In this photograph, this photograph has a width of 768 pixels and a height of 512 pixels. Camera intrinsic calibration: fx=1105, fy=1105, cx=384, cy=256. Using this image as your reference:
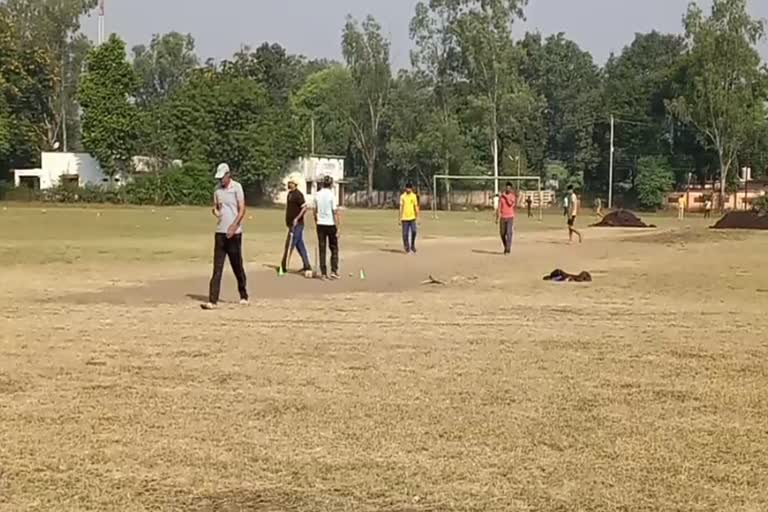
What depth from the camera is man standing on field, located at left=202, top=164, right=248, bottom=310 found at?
47.5ft

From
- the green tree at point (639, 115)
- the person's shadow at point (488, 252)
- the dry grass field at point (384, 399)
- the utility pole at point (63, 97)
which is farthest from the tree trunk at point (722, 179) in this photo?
the dry grass field at point (384, 399)

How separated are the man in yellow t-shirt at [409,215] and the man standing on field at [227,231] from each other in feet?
37.2

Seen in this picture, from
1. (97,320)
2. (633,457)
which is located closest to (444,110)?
(97,320)

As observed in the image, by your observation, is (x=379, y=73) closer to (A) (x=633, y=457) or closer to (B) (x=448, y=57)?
(B) (x=448, y=57)

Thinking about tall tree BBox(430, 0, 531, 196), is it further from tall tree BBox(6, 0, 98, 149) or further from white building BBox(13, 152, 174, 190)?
tall tree BBox(6, 0, 98, 149)

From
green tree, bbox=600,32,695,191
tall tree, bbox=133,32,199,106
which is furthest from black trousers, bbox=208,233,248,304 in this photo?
tall tree, bbox=133,32,199,106

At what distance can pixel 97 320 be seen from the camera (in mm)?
12992

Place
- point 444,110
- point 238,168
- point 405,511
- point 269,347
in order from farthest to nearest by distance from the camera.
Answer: point 444,110
point 238,168
point 269,347
point 405,511

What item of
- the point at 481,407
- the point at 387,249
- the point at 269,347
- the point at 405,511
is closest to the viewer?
the point at 405,511

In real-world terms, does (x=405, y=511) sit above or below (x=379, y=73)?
below

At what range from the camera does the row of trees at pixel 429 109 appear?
7975 centimetres

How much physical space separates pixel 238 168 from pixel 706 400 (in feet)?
248

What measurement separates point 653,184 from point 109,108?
40701 millimetres

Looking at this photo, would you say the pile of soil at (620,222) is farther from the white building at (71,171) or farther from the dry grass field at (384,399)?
the white building at (71,171)
